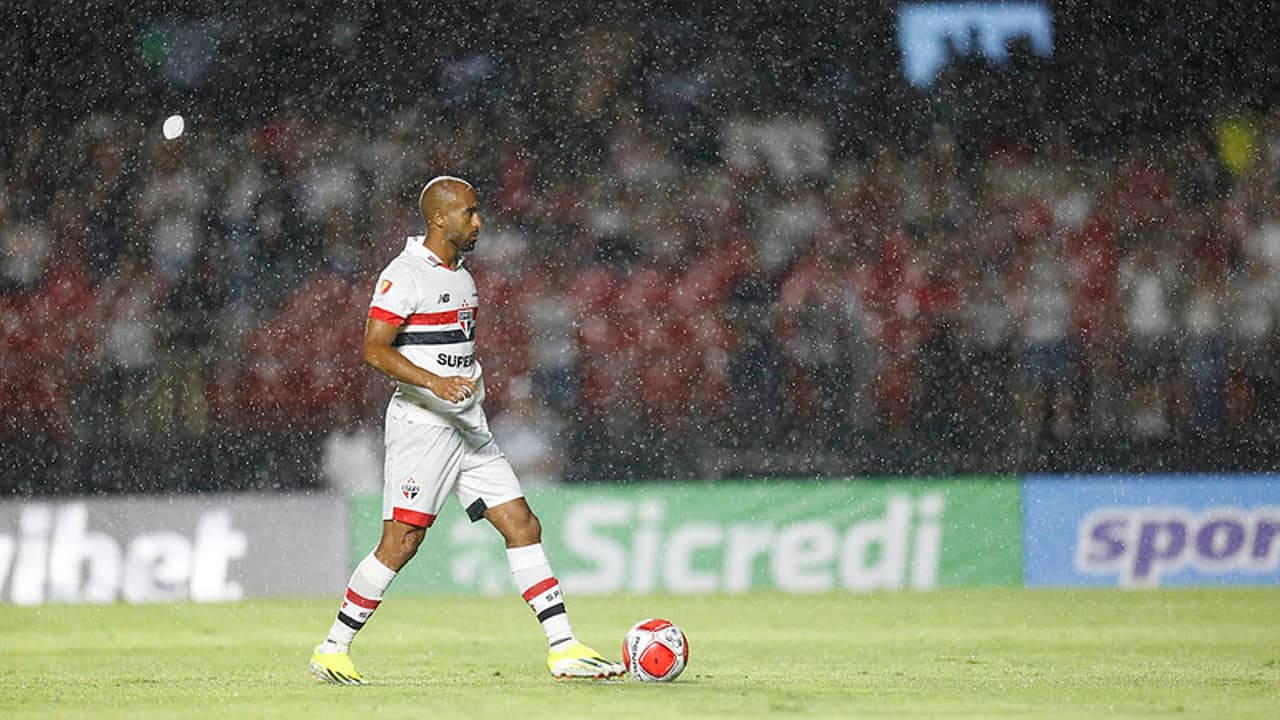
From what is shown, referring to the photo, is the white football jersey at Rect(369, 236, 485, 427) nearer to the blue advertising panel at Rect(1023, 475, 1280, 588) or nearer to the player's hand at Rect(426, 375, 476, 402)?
the player's hand at Rect(426, 375, 476, 402)

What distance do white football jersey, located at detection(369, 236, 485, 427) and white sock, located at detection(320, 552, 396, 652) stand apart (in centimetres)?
48

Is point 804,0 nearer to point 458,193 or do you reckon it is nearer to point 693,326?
point 693,326

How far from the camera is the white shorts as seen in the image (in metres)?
5.92

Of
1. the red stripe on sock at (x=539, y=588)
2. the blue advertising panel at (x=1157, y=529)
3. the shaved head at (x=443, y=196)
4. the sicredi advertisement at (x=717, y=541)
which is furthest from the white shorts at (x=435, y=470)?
the blue advertising panel at (x=1157, y=529)

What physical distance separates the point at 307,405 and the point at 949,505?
4491 mm

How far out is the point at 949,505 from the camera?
10062 mm

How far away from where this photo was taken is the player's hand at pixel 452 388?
571cm

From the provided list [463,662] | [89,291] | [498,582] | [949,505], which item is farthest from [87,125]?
[463,662]

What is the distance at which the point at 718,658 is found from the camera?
7.05m

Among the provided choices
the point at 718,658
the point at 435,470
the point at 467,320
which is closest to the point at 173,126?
the point at 718,658

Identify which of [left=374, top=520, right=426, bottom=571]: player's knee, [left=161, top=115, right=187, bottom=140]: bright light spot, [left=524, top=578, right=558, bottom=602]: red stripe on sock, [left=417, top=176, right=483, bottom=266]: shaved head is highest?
[left=161, top=115, right=187, bottom=140]: bright light spot

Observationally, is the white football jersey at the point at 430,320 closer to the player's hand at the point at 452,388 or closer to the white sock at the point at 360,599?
the player's hand at the point at 452,388

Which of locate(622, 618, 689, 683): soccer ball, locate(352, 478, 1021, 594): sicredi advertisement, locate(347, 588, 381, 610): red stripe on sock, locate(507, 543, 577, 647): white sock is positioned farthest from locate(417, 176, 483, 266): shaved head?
locate(352, 478, 1021, 594): sicredi advertisement

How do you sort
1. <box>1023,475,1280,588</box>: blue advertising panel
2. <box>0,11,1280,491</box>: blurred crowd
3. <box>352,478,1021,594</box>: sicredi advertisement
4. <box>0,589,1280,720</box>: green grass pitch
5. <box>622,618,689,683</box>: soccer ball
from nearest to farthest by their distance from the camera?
<box>0,589,1280,720</box>: green grass pitch
<box>622,618,689,683</box>: soccer ball
<box>1023,475,1280,588</box>: blue advertising panel
<box>352,478,1021,594</box>: sicredi advertisement
<box>0,11,1280,491</box>: blurred crowd
